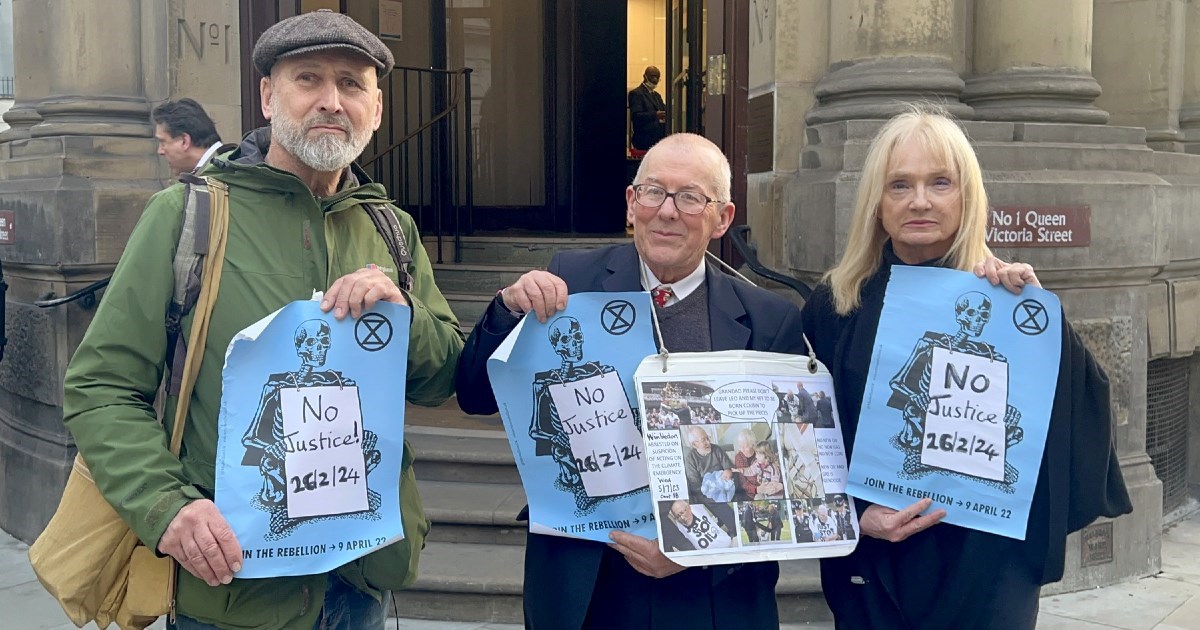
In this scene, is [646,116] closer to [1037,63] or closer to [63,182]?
[1037,63]

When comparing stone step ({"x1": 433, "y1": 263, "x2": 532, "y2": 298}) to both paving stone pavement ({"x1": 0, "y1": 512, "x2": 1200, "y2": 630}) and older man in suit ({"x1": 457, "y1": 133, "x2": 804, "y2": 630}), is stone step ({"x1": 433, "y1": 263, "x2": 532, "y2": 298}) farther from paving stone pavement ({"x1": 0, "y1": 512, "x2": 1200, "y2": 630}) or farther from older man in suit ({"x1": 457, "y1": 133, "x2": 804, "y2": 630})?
older man in suit ({"x1": 457, "y1": 133, "x2": 804, "y2": 630})

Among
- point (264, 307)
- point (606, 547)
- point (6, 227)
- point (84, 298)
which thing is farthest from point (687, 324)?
point (6, 227)

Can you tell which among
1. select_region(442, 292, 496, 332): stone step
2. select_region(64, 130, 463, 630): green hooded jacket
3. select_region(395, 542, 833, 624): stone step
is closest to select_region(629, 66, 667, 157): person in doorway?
select_region(442, 292, 496, 332): stone step

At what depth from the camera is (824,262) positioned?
518 centimetres

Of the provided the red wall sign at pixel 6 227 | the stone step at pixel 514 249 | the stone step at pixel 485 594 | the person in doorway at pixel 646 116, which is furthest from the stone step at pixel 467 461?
the person in doorway at pixel 646 116

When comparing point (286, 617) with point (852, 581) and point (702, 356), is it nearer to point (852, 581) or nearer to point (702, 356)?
point (702, 356)

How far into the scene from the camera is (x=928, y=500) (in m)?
2.42

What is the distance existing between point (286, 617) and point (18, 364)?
470cm

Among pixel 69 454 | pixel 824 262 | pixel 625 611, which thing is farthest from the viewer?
pixel 69 454

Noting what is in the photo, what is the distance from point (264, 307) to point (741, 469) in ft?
3.42

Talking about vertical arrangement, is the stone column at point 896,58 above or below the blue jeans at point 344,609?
above

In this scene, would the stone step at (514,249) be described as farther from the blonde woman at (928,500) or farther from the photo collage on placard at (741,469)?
the photo collage on placard at (741,469)

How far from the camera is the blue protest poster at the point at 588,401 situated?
2.34 m

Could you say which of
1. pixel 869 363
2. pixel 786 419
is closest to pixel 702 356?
pixel 786 419
